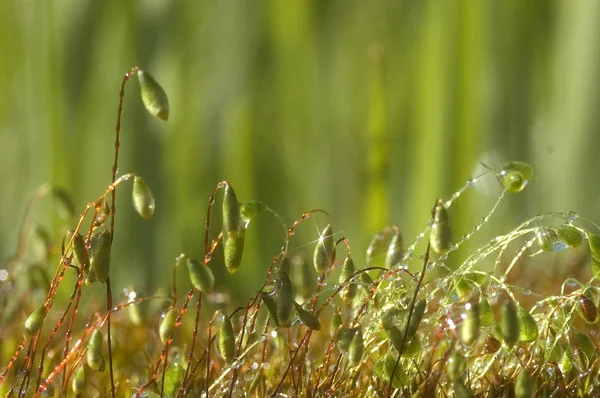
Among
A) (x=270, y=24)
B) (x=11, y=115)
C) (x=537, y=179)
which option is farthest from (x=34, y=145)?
(x=537, y=179)

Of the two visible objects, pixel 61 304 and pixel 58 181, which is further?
pixel 58 181

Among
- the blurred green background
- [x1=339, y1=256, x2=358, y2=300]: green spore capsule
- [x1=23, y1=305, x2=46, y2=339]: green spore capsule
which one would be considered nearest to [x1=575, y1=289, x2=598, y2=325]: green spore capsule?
[x1=339, y1=256, x2=358, y2=300]: green spore capsule

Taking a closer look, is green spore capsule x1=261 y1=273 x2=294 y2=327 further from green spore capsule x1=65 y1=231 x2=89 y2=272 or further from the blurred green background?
the blurred green background

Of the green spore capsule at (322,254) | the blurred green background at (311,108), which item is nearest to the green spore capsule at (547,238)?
the green spore capsule at (322,254)

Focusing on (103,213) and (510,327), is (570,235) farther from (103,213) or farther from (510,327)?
(103,213)

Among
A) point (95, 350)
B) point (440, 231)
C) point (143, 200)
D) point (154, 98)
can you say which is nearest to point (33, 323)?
point (95, 350)

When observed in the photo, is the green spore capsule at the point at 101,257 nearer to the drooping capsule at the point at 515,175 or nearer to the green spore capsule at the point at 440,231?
the green spore capsule at the point at 440,231

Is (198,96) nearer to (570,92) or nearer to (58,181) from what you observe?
(58,181)
